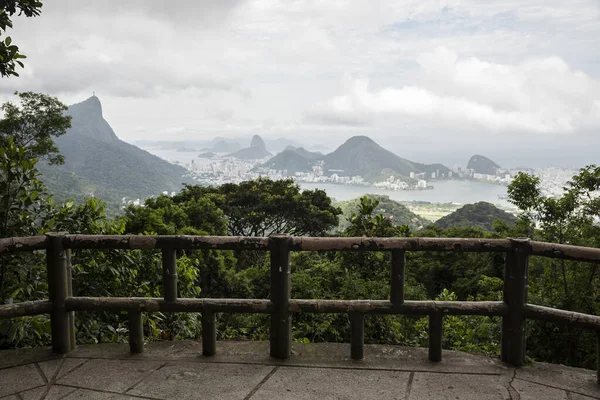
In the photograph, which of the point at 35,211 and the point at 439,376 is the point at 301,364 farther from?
the point at 35,211

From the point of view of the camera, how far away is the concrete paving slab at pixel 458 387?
2.65 metres

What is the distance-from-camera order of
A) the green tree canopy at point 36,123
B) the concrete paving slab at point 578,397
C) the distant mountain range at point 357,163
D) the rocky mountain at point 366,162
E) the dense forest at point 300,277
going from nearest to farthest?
the concrete paving slab at point 578,397, the dense forest at point 300,277, the green tree canopy at point 36,123, the distant mountain range at point 357,163, the rocky mountain at point 366,162

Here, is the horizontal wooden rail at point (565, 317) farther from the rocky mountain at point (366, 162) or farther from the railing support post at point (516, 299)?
the rocky mountain at point (366, 162)

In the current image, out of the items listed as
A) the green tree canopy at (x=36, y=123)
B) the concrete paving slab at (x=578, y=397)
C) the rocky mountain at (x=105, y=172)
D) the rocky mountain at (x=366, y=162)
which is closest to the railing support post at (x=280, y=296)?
the concrete paving slab at (x=578, y=397)

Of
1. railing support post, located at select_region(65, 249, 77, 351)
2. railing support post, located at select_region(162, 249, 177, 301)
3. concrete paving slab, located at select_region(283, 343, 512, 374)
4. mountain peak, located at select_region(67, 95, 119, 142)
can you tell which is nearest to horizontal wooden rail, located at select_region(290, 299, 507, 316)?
concrete paving slab, located at select_region(283, 343, 512, 374)

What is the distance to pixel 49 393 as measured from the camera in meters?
2.70

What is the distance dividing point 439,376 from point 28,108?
23181 mm

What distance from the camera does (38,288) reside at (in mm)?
3799

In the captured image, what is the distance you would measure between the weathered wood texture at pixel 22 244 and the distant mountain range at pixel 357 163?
11913 cm

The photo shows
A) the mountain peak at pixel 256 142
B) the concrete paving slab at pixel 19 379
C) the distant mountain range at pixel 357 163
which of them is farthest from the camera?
the mountain peak at pixel 256 142

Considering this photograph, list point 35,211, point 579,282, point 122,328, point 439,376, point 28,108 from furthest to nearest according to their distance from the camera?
point 28,108 < point 579,282 < point 122,328 < point 35,211 < point 439,376

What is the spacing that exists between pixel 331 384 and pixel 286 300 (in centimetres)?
60

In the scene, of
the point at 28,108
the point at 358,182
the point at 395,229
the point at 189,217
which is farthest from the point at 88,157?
the point at 395,229

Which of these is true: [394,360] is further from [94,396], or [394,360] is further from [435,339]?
[94,396]
